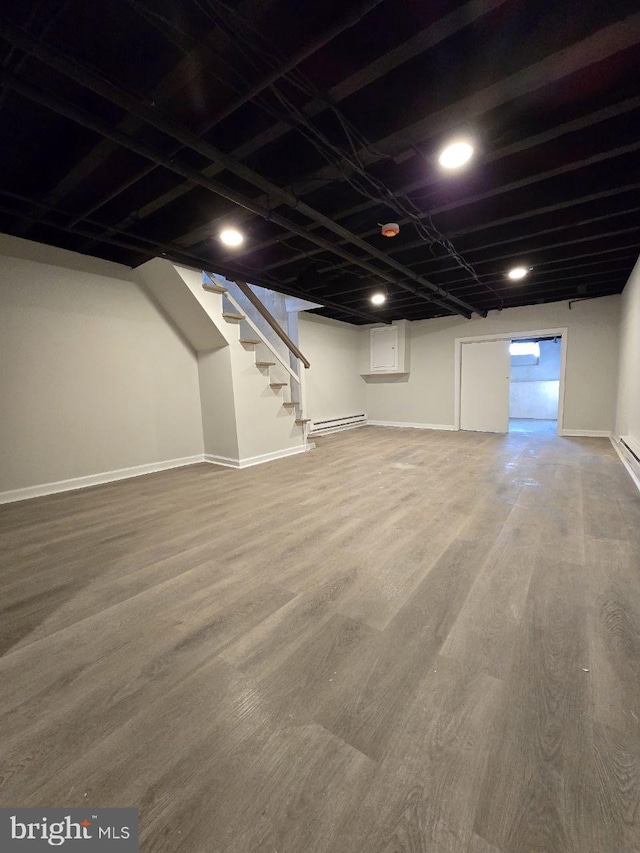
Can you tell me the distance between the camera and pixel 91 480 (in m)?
3.71

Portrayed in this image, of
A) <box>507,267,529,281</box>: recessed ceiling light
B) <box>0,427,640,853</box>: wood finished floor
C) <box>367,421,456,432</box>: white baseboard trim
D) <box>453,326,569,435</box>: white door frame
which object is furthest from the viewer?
<box>367,421,456,432</box>: white baseboard trim

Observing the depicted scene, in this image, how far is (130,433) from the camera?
13.2 feet

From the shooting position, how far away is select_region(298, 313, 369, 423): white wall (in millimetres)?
6770

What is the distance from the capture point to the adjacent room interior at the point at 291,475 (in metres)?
0.90

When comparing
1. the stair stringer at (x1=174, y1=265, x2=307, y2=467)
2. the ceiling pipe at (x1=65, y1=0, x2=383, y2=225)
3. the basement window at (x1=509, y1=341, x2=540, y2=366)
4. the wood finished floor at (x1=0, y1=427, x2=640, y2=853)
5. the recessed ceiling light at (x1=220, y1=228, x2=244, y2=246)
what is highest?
the ceiling pipe at (x1=65, y1=0, x2=383, y2=225)

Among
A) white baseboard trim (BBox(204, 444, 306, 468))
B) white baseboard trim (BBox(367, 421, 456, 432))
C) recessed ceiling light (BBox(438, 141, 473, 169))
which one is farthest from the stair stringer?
white baseboard trim (BBox(367, 421, 456, 432))

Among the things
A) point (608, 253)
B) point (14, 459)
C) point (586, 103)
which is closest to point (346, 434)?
point (608, 253)

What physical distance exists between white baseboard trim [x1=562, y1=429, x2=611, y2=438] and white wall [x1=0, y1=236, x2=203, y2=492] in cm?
645

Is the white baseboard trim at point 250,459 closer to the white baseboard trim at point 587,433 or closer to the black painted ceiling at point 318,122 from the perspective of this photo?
the black painted ceiling at point 318,122

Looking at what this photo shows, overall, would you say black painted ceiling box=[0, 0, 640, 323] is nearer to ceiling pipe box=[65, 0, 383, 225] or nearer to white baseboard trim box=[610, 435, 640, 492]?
ceiling pipe box=[65, 0, 383, 225]

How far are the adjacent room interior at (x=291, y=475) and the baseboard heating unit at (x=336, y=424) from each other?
7.84ft

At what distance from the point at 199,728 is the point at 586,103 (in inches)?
130

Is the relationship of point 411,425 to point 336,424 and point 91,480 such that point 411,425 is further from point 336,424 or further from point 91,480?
point 91,480

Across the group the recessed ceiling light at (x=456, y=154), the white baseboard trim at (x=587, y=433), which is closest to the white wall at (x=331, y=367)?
the white baseboard trim at (x=587, y=433)
